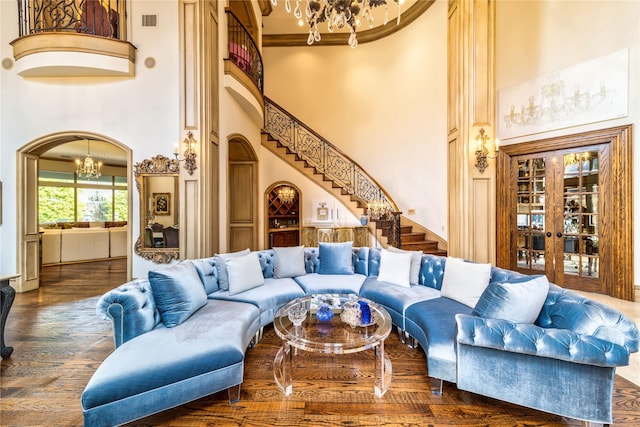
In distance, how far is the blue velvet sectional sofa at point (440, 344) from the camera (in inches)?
66.0

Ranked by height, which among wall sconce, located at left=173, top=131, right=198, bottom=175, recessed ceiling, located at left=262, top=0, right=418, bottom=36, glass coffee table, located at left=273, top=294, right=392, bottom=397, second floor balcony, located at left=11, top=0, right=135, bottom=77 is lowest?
glass coffee table, located at left=273, top=294, right=392, bottom=397

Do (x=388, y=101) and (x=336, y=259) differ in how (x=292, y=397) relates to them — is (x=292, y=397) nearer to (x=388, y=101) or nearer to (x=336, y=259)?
(x=336, y=259)

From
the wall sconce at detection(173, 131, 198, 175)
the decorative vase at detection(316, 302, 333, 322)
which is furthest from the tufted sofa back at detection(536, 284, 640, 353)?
the wall sconce at detection(173, 131, 198, 175)

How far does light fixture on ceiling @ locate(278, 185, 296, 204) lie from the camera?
7707 millimetres

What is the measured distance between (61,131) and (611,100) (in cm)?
871

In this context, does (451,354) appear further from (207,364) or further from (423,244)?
(423,244)

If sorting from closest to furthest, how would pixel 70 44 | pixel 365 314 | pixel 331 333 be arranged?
pixel 331 333
pixel 365 314
pixel 70 44

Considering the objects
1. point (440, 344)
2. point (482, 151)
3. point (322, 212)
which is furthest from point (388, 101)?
point (440, 344)

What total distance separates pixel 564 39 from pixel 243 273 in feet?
20.3

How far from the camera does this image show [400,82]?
7.79 meters

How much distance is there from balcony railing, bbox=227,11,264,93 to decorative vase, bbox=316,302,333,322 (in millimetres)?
4609

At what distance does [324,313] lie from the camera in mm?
2531

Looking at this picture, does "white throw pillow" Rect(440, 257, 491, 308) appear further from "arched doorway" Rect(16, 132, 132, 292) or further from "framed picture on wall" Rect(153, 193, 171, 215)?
"arched doorway" Rect(16, 132, 132, 292)

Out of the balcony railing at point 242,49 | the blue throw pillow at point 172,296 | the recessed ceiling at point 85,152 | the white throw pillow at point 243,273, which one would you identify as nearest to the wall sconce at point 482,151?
the white throw pillow at point 243,273
